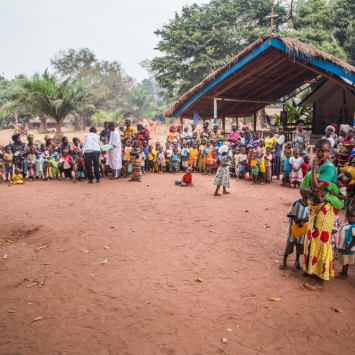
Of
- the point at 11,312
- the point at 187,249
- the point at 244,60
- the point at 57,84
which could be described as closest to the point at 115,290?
the point at 11,312

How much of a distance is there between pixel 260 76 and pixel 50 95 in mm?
9256

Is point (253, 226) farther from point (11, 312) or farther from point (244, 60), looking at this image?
point (244, 60)

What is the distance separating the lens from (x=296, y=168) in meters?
8.40

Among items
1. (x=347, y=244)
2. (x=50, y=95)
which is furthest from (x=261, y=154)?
(x=50, y=95)

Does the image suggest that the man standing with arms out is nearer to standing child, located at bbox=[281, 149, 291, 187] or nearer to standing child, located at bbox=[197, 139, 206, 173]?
standing child, located at bbox=[197, 139, 206, 173]

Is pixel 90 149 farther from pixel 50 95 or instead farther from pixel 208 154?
pixel 50 95

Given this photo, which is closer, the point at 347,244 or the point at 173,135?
the point at 347,244

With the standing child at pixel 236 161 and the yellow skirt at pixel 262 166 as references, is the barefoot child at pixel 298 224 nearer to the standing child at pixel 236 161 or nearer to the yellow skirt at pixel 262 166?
the yellow skirt at pixel 262 166

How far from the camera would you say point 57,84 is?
1422 centimetres

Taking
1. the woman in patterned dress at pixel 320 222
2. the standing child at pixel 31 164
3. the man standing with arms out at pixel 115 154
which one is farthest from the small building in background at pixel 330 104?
the woman in patterned dress at pixel 320 222

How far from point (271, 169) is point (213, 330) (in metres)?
7.54

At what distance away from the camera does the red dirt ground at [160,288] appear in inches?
106

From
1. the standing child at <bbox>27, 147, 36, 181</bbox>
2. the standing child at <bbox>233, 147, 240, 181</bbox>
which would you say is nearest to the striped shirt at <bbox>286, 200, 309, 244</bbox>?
the standing child at <bbox>233, 147, 240, 181</bbox>

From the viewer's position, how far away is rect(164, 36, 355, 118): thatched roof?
407 inches
